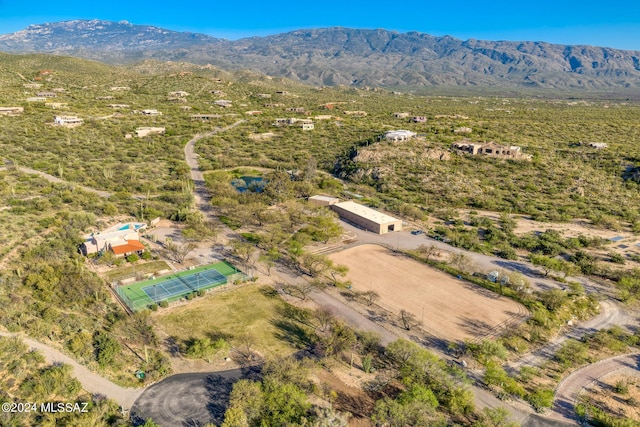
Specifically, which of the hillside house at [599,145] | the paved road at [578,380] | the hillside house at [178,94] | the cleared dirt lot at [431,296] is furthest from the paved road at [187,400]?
the hillside house at [178,94]

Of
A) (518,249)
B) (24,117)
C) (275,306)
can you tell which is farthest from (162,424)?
(24,117)

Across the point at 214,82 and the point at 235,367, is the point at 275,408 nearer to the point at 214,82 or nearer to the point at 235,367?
the point at 235,367

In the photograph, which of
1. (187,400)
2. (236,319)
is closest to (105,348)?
(187,400)

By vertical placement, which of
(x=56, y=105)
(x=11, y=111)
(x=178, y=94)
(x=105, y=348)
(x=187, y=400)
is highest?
(x=178, y=94)

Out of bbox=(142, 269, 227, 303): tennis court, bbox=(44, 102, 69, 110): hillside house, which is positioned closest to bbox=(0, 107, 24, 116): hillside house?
bbox=(44, 102, 69, 110): hillside house

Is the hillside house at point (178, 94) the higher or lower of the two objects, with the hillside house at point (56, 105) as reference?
higher

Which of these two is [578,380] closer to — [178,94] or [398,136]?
[398,136]

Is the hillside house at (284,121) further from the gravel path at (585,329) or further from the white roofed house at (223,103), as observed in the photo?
the gravel path at (585,329)
